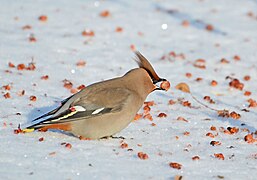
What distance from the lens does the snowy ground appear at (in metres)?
3.89

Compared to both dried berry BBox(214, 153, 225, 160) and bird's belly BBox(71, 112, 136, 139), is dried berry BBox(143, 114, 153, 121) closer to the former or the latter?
bird's belly BBox(71, 112, 136, 139)

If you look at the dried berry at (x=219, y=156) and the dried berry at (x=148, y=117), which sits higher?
the dried berry at (x=148, y=117)

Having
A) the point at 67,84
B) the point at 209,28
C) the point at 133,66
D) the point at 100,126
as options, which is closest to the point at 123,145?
the point at 100,126

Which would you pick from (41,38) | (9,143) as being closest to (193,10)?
(41,38)

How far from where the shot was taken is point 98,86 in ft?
14.2

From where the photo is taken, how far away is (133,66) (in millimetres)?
6262

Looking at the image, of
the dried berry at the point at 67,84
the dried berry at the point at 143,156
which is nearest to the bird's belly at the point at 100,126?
the dried berry at the point at 143,156

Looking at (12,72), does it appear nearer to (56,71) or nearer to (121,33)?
(56,71)

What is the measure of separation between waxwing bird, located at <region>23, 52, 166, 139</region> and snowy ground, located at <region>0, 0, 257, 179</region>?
0.10m

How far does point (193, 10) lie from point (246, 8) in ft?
2.25

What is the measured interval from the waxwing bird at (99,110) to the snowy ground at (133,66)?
0.10 metres

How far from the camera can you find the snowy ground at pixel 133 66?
153 inches

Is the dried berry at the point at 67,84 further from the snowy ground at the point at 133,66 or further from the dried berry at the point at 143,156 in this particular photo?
the dried berry at the point at 143,156

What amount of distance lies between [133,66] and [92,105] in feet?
6.92
